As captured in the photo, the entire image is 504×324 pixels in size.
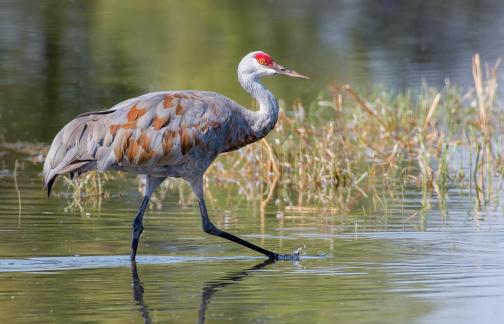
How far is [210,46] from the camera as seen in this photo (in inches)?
928

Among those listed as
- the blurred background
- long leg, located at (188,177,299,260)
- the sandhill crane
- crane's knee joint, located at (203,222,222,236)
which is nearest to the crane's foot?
the sandhill crane

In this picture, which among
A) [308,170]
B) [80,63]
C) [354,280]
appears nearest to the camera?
[354,280]

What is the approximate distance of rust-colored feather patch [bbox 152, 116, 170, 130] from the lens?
955 centimetres

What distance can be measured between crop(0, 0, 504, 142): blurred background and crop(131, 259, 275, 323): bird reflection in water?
23.1ft

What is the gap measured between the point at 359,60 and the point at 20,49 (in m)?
5.27

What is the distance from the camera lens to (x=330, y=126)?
1260 centimetres

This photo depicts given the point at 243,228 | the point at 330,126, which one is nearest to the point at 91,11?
the point at 330,126

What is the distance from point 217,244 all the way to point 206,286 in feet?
6.19

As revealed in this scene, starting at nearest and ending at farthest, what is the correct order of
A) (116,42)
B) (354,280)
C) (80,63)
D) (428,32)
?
(354,280) → (80,63) → (116,42) → (428,32)

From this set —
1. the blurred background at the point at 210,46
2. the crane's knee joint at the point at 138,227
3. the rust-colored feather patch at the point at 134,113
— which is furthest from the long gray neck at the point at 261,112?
the blurred background at the point at 210,46

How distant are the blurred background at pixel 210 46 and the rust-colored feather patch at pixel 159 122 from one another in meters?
6.16

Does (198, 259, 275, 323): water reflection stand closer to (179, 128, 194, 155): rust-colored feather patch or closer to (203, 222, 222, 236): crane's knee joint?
(203, 222, 222, 236): crane's knee joint

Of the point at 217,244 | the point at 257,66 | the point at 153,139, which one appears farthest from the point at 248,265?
the point at 257,66

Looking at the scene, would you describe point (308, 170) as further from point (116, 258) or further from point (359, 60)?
point (359, 60)
